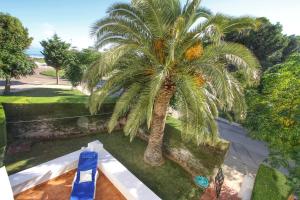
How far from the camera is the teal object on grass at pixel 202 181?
7.82 m

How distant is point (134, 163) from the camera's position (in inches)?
364

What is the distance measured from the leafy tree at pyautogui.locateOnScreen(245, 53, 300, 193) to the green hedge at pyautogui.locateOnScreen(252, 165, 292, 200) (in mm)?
452

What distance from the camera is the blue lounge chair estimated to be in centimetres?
564

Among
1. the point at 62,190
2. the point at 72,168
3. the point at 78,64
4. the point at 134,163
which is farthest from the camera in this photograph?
the point at 78,64

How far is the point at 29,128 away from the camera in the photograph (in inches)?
390

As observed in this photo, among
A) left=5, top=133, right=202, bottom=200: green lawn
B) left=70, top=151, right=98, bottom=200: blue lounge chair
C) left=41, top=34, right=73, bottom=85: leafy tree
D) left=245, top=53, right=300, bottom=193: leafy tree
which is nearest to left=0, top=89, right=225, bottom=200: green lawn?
left=5, top=133, right=202, bottom=200: green lawn

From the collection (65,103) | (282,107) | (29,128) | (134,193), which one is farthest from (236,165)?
(29,128)

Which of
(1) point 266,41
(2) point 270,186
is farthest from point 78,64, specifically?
(1) point 266,41

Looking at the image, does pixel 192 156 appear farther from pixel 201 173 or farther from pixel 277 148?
pixel 277 148

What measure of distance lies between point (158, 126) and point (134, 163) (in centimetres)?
251

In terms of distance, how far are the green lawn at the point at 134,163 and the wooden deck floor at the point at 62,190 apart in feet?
6.44

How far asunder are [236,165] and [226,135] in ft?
17.7

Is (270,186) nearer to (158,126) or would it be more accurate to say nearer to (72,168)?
(158,126)

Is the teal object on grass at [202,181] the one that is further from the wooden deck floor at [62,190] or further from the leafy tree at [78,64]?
the leafy tree at [78,64]
